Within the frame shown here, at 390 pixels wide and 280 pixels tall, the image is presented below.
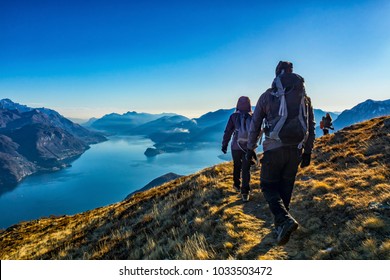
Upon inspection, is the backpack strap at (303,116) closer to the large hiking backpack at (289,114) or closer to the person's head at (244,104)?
the large hiking backpack at (289,114)

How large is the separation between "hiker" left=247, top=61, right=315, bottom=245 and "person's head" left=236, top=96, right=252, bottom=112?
3369 millimetres

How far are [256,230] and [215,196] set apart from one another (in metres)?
3.80

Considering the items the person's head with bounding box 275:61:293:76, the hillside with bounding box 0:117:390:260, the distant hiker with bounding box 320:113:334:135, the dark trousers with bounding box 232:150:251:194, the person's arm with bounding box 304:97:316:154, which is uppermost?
the person's head with bounding box 275:61:293:76

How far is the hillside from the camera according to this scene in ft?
17.5

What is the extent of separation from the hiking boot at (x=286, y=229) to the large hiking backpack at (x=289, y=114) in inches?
60.2

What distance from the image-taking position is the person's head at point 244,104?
29.7ft

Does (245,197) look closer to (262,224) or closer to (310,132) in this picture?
(262,224)

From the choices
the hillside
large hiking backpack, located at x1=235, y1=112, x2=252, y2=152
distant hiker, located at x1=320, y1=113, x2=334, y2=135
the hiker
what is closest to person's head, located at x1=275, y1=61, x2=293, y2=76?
the hiker

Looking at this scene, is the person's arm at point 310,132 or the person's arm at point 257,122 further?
the person's arm at point 310,132

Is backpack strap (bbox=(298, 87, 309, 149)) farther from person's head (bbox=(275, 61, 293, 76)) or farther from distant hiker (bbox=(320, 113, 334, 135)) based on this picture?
distant hiker (bbox=(320, 113, 334, 135))

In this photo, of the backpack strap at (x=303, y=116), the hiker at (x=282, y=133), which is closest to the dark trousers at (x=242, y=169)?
the hiker at (x=282, y=133)

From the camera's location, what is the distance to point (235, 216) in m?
7.59
